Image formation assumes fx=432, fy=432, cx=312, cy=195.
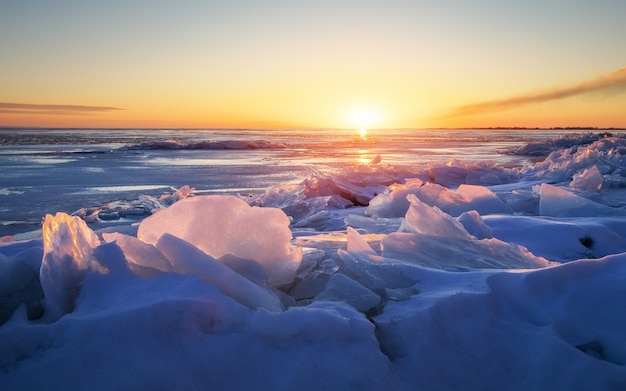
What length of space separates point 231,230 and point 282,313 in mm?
557

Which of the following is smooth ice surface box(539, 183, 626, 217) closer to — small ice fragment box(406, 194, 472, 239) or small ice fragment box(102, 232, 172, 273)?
small ice fragment box(406, 194, 472, 239)

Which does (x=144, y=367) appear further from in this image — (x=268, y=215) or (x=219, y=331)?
(x=268, y=215)

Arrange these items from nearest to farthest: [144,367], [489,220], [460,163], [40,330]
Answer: [144,367] < [40,330] < [489,220] < [460,163]

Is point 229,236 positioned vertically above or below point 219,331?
above

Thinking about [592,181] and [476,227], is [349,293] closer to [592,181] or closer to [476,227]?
[476,227]

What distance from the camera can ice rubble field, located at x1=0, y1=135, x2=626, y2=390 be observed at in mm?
1392

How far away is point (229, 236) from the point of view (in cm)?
197

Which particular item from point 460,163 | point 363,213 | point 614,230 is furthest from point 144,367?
point 460,163

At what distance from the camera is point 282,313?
155cm

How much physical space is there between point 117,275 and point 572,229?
3.14 metres

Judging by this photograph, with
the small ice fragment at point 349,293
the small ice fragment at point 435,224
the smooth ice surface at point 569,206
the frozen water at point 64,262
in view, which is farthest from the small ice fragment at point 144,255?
the smooth ice surface at point 569,206

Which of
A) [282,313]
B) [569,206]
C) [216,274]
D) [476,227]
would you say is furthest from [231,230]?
[569,206]

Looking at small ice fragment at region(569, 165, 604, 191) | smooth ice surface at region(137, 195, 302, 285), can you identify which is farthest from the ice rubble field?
small ice fragment at region(569, 165, 604, 191)

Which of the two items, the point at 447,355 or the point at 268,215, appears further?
the point at 268,215
